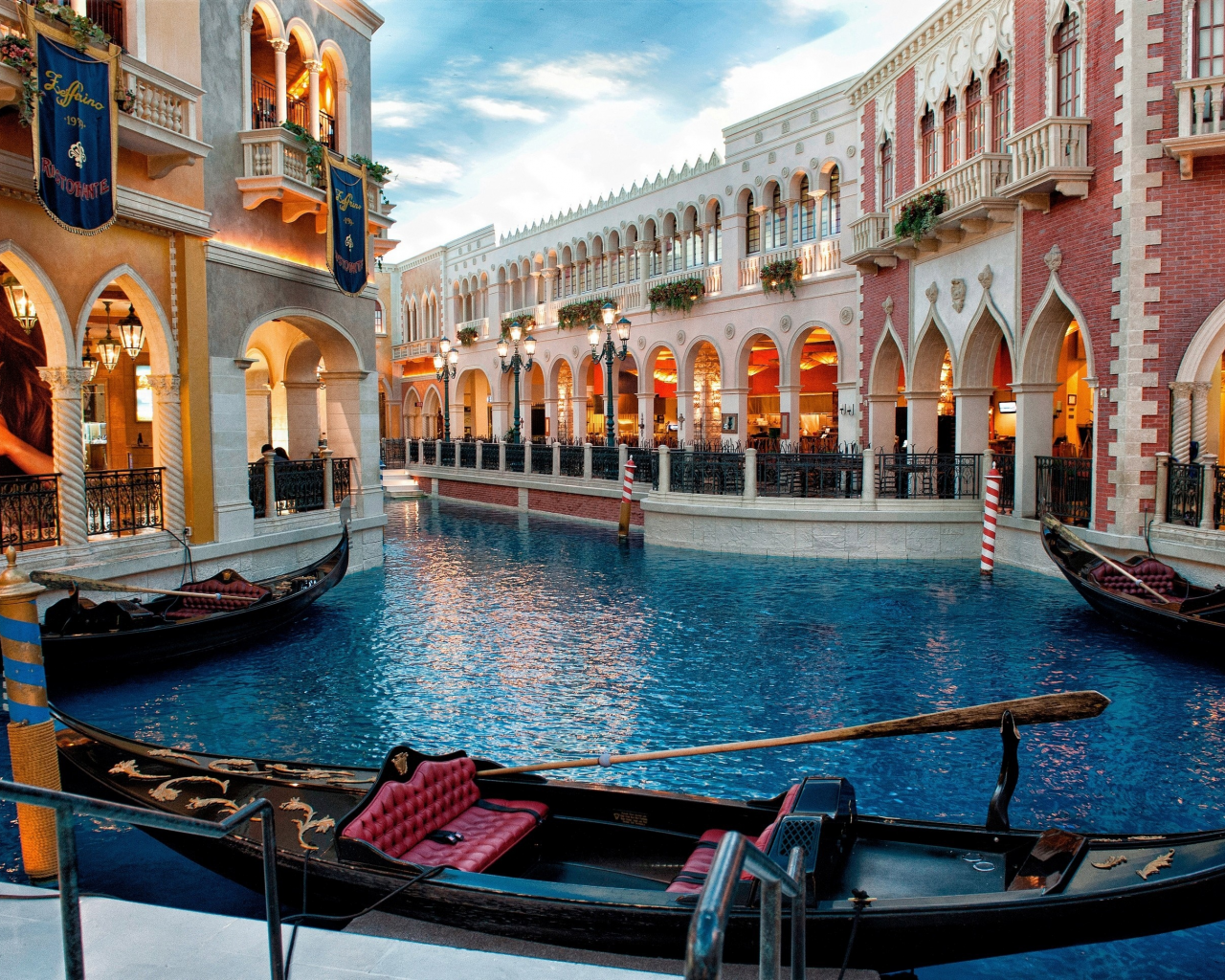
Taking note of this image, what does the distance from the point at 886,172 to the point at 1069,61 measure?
5093mm

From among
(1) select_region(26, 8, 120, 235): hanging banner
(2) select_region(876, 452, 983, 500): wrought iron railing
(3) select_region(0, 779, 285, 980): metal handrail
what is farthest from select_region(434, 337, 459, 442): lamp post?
(3) select_region(0, 779, 285, 980): metal handrail

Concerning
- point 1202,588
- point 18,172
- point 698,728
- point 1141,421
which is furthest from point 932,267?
point 18,172

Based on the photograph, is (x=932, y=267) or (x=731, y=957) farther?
(x=932, y=267)

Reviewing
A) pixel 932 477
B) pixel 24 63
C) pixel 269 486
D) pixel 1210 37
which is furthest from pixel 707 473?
pixel 24 63

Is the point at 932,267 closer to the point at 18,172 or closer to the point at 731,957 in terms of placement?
the point at 18,172

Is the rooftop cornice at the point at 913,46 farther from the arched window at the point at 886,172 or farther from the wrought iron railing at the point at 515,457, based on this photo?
the wrought iron railing at the point at 515,457

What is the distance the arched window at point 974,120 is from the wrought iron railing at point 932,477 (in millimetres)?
4432

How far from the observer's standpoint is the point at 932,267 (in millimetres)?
14789

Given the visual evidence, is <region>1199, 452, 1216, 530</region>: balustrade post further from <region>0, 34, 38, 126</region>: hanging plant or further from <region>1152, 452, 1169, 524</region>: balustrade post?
<region>0, 34, 38, 126</region>: hanging plant

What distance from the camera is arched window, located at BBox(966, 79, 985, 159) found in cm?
1361

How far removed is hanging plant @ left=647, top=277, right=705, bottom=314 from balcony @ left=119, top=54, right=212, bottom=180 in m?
12.8

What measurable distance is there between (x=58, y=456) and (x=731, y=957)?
763cm

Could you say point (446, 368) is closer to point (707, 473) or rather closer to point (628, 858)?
point (707, 473)

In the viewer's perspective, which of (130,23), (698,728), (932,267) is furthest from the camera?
(932,267)
